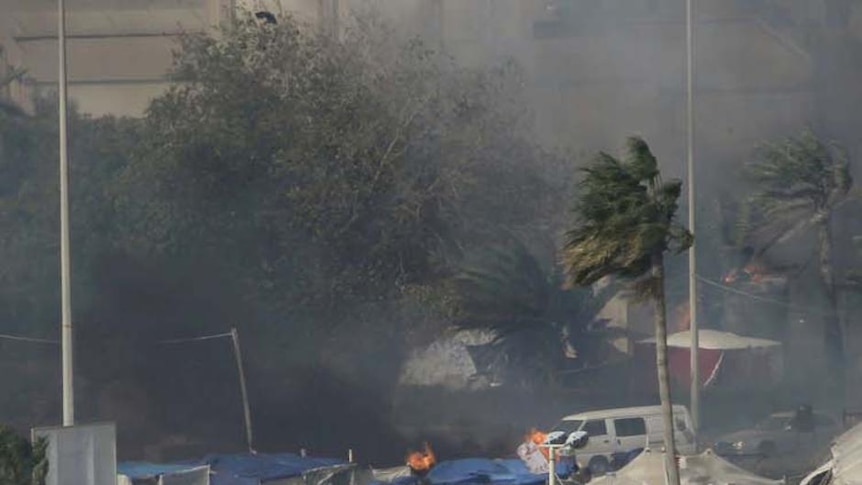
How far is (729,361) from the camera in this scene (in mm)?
52188

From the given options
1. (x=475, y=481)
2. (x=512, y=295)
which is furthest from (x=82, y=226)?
(x=475, y=481)

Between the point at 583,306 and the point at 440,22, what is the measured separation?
834 centimetres

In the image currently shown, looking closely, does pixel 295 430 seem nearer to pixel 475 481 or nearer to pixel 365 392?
pixel 365 392

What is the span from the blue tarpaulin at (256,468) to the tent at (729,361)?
1870 cm

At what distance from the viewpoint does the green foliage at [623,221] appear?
78.9 feet

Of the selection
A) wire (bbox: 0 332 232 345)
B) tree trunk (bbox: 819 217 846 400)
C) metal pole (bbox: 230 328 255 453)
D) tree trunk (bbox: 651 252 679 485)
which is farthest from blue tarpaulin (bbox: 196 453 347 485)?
tree trunk (bbox: 819 217 846 400)

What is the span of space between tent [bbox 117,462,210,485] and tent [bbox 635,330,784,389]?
20.3 metres

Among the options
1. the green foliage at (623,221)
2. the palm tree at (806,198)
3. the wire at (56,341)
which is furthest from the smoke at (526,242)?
the green foliage at (623,221)

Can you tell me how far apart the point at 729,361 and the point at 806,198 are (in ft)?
23.8

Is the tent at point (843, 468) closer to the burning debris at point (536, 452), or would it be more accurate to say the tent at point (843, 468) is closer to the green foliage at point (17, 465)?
the burning debris at point (536, 452)

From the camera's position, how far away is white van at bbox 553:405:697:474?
39.4 m

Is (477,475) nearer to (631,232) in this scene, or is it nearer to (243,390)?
Result: (631,232)

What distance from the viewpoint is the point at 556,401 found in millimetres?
49062

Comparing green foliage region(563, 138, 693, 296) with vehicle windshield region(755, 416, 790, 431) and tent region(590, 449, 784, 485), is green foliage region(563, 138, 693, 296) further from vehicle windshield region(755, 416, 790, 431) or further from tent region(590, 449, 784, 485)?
vehicle windshield region(755, 416, 790, 431)
